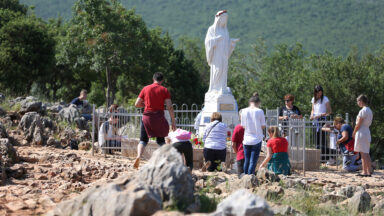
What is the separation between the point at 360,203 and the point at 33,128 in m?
8.85

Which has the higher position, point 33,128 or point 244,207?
point 33,128

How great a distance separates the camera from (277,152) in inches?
336

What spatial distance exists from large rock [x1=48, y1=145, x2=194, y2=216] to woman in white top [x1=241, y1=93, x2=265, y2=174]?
290 centimetres

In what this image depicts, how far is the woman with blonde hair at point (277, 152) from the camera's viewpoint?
846 centimetres

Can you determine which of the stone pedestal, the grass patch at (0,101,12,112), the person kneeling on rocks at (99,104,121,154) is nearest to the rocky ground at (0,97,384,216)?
the person kneeling on rocks at (99,104,121,154)

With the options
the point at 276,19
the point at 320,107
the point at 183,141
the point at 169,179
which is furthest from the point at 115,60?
the point at 276,19

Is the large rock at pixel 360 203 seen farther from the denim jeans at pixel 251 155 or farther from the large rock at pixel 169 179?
the large rock at pixel 169 179

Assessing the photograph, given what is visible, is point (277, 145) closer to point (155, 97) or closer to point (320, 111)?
point (155, 97)

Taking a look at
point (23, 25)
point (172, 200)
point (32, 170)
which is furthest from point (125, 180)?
point (23, 25)

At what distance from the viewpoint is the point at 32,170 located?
795cm

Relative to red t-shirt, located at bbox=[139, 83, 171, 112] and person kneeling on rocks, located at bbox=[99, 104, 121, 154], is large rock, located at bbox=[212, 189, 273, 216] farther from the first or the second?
person kneeling on rocks, located at bbox=[99, 104, 121, 154]

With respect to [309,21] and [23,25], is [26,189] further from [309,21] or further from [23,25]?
[309,21]

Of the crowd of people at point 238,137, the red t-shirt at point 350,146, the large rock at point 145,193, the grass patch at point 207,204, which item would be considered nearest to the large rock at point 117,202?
the large rock at point 145,193

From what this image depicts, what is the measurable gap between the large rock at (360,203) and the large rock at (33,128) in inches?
328
